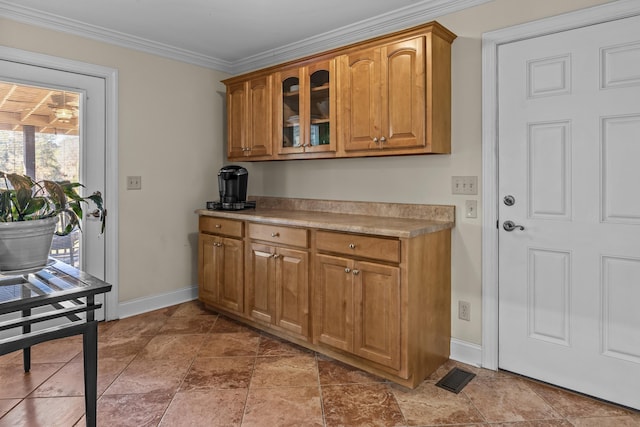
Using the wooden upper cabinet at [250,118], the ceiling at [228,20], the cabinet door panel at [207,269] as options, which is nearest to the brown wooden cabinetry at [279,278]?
the cabinet door panel at [207,269]

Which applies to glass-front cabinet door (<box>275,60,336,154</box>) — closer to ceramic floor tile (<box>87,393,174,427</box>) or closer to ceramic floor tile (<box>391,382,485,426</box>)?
ceramic floor tile (<box>391,382,485,426</box>)

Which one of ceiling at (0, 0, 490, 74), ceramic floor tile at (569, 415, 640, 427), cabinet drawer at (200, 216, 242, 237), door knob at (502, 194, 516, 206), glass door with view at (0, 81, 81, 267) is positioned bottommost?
ceramic floor tile at (569, 415, 640, 427)

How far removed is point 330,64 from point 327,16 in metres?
0.36

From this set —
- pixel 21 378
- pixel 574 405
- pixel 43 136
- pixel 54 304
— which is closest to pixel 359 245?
pixel 574 405

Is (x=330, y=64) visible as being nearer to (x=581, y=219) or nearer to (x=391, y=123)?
(x=391, y=123)

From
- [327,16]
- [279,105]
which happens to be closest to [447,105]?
[327,16]

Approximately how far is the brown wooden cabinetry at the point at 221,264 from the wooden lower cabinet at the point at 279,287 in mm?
142

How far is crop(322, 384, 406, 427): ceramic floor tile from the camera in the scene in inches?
77.6

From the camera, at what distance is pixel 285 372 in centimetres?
246

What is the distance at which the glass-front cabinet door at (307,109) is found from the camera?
290 centimetres

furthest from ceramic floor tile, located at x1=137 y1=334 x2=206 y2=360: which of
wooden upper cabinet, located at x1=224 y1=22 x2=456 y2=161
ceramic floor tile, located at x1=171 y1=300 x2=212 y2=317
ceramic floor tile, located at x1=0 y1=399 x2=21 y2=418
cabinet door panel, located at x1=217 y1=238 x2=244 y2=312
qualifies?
wooden upper cabinet, located at x1=224 y1=22 x2=456 y2=161

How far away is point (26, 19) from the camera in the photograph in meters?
2.83

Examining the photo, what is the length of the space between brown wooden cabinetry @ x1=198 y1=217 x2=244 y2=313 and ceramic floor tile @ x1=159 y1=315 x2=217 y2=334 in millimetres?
153

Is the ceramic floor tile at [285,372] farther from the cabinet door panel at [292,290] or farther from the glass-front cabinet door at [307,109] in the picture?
the glass-front cabinet door at [307,109]
